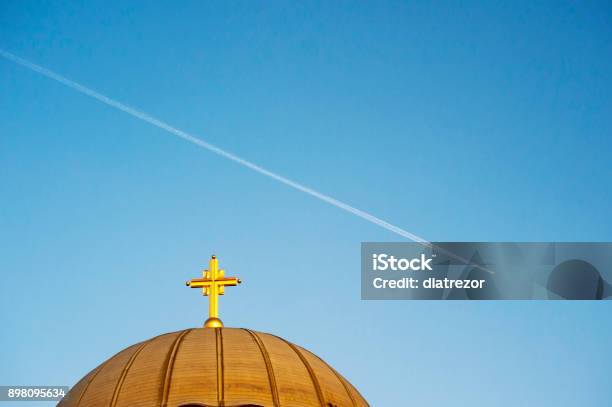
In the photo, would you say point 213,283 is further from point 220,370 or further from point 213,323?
point 220,370

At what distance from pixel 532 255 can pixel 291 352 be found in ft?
36.6

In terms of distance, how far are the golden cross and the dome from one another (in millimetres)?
1600

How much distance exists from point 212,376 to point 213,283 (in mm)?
5373

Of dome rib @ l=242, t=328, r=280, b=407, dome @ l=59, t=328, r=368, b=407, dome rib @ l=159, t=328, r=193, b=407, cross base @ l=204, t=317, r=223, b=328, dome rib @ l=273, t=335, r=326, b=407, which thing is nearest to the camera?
dome rib @ l=159, t=328, r=193, b=407

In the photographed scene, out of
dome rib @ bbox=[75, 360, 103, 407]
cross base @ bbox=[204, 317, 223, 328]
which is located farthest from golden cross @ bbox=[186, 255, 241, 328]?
dome rib @ bbox=[75, 360, 103, 407]

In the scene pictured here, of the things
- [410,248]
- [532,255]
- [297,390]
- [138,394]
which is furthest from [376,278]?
[138,394]

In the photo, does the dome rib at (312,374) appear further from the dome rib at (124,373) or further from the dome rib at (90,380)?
the dome rib at (90,380)

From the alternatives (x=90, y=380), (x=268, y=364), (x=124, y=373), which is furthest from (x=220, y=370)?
(x=90, y=380)

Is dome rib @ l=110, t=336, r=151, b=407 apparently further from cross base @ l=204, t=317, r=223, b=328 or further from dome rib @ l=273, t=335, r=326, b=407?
dome rib @ l=273, t=335, r=326, b=407

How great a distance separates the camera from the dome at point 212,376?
2889 cm

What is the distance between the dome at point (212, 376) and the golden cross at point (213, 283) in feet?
5.25

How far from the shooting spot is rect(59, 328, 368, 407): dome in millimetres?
28891

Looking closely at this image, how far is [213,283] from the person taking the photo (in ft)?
112

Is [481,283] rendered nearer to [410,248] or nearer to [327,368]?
[410,248]
